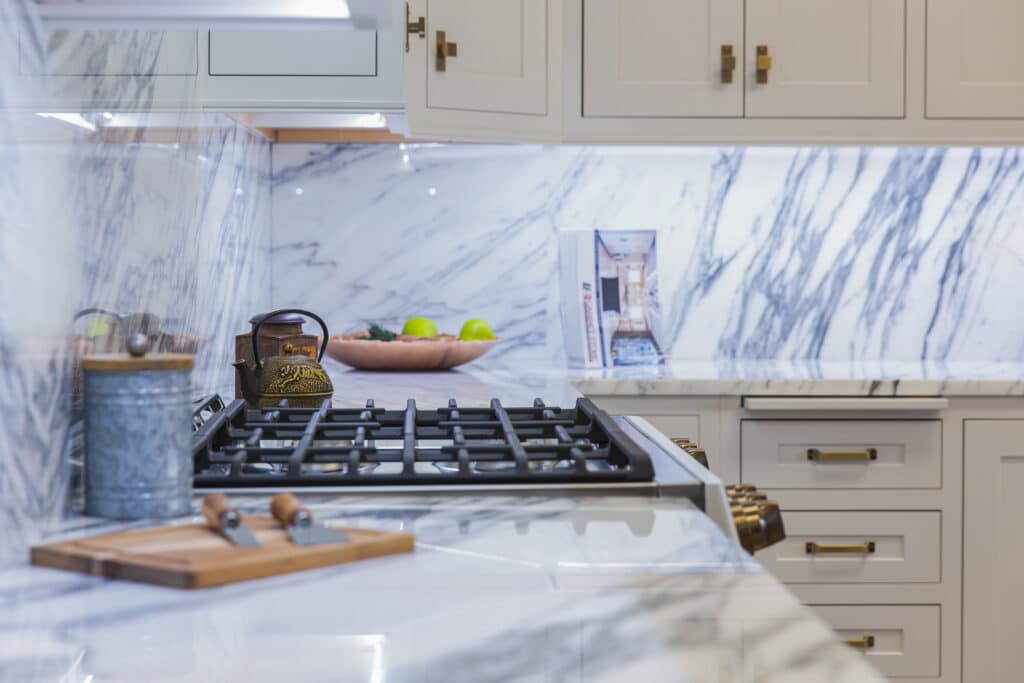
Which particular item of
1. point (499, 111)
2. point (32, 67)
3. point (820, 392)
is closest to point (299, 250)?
point (499, 111)

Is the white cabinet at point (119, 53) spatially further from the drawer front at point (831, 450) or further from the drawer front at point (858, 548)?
the drawer front at point (858, 548)

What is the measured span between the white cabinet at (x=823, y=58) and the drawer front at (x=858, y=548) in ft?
3.09

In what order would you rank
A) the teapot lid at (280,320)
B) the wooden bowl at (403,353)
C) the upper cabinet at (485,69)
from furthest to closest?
the wooden bowl at (403,353)
the upper cabinet at (485,69)
the teapot lid at (280,320)

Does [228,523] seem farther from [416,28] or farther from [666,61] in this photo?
[666,61]

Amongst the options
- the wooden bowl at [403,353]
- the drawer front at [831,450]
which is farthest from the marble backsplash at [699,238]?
the drawer front at [831,450]

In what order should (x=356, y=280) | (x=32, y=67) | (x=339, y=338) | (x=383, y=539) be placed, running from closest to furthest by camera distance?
(x=383, y=539) → (x=32, y=67) → (x=339, y=338) → (x=356, y=280)

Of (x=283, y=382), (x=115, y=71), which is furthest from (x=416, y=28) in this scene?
(x=115, y=71)

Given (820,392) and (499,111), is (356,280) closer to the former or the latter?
(499,111)

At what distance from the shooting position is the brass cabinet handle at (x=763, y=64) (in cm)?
273

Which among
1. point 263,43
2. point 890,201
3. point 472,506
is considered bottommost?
point 472,506

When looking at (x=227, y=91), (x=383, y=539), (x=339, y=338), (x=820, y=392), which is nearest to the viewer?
(x=383, y=539)

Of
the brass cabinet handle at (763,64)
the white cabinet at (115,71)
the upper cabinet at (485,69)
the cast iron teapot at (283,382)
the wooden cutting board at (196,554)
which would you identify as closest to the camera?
the wooden cutting board at (196,554)

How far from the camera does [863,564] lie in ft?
8.13

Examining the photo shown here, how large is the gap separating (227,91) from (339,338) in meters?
0.69
